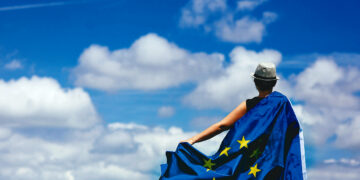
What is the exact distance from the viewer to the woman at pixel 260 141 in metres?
8.86

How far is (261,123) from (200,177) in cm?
141

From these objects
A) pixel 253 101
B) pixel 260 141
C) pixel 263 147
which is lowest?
pixel 263 147

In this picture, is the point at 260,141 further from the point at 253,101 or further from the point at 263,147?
the point at 253,101

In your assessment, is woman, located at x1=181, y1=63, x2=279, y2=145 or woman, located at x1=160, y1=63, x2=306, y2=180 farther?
woman, located at x1=181, y1=63, x2=279, y2=145

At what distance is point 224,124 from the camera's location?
913 centimetres

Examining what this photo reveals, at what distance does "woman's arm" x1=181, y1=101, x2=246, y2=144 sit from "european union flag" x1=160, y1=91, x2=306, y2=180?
0.09 metres

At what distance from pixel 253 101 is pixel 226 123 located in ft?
2.01

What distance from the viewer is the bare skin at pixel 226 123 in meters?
9.13

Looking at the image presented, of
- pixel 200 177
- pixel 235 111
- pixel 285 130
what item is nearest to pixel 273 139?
pixel 285 130

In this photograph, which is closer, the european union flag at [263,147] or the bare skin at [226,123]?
the european union flag at [263,147]

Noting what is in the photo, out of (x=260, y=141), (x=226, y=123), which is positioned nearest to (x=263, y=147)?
(x=260, y=141)

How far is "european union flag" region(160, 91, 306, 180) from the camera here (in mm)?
8852

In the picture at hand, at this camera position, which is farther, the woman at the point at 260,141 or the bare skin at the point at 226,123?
the bare skin at the point at 226,123

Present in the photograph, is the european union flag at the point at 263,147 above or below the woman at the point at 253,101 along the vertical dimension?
below
